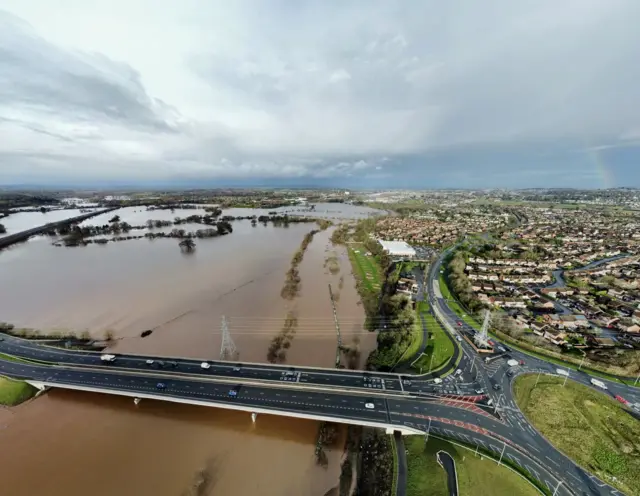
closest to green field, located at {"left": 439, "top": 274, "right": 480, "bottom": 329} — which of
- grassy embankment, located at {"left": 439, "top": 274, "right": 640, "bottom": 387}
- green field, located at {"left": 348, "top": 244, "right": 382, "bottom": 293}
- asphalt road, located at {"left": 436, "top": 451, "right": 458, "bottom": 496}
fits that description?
grassy embankment, located at {"left": 439, "top": 274, "right": 640, "bottom": 387}

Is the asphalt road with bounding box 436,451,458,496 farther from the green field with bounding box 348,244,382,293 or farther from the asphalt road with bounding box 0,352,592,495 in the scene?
the green field with bounding box 348,244,382,293

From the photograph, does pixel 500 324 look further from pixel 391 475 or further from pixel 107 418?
pixel 107 418

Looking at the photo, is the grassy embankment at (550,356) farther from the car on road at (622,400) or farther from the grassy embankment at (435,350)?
the grassy embankment at (435,350)

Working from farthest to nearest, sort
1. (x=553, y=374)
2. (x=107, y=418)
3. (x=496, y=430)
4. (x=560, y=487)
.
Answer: (x=553, y=374) → (x=107, y=418) → (x=496, y=430) → (x=560, y=487)

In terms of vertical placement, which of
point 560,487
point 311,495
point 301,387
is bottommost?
point 311,495

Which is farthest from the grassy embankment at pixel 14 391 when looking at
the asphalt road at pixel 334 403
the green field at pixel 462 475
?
the green field at pixel 462 475

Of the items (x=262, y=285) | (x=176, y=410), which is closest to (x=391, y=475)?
(x=176, y=410)
